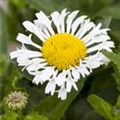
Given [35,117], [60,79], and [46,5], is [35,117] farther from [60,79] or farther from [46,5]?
[46,5]

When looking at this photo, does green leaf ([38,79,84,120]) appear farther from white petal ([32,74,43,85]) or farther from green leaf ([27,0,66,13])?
green leaf ([27,0,66,13])

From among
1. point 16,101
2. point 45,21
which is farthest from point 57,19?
point 16,101

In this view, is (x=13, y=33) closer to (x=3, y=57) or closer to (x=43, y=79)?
(x=3, y=57)

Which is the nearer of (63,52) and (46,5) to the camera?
(63,52)

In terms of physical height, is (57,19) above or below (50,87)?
above

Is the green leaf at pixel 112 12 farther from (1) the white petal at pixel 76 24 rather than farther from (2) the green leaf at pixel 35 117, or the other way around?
(2) the green leaf at pixel 35 117

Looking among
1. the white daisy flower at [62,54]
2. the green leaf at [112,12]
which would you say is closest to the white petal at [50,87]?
the white daisy flower at [62,54]
